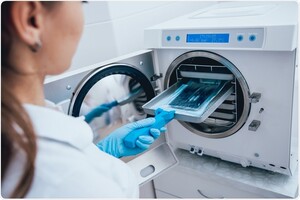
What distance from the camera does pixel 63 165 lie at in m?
0.62

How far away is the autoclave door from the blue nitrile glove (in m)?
0.02

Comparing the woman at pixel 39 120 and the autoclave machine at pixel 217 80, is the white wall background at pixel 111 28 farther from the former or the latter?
the woman at pixel 39 120

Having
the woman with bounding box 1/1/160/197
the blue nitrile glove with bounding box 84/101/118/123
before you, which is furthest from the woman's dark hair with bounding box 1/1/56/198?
the blue nitrile glove with bounding box 84/101/118/123

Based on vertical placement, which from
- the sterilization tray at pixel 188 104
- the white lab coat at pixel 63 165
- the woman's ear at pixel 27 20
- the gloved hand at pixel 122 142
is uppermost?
the woman's ear at pixel 27 20

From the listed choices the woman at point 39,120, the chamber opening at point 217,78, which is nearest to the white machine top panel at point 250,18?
the chamber opening at point 217,78

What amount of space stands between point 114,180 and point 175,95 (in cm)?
70

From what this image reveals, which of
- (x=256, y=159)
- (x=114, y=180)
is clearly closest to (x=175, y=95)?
(x=256, y=159)

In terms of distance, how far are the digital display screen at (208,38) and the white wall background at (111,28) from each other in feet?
1.81

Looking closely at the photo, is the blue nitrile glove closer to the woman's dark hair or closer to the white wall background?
the white wall background

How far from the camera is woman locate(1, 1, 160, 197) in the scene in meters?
0.57

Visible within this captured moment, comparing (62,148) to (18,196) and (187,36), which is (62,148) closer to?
(18,196)

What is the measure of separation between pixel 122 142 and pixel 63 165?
1.72ft

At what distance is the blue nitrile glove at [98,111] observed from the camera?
1163 mm

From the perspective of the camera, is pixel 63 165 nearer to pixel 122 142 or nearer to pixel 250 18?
pixel 122 142
